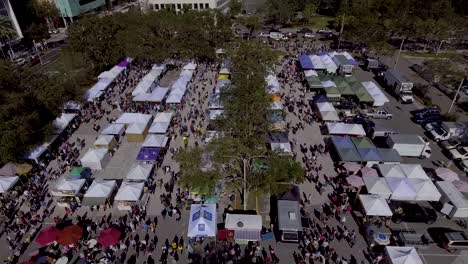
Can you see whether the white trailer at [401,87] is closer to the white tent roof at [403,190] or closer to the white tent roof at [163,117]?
the white tent roof at [403,190]

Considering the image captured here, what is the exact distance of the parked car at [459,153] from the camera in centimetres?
2724

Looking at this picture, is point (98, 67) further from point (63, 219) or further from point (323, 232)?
point (323, 232)

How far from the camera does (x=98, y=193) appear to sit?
890 inches

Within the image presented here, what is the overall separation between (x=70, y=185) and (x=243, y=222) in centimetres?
1343

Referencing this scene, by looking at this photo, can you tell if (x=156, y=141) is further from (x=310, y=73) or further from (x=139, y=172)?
(x=310, y=73)

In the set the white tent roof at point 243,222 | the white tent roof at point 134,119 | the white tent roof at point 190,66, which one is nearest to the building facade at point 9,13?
the white tent roof at point 190,66

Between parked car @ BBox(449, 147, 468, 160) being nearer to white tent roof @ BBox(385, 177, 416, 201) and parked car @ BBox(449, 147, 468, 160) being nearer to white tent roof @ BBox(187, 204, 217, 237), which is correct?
white tent roof @ BBox(385, 177, 416, 201)

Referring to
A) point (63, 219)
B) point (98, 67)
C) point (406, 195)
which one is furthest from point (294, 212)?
point (98, 67)

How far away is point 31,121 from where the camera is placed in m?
26.7

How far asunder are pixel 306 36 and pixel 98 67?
1557 inches

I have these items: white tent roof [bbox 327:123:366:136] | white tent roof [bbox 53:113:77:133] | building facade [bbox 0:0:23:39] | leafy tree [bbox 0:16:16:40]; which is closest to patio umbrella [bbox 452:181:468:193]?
white tent roof [bbox 327:123:366:136]

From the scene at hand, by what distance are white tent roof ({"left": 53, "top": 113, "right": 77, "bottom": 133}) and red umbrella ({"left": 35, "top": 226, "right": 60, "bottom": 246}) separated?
13.2 m

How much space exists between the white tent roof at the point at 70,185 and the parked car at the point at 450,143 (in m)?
32.2

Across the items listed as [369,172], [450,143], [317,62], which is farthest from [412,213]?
[317,62]
